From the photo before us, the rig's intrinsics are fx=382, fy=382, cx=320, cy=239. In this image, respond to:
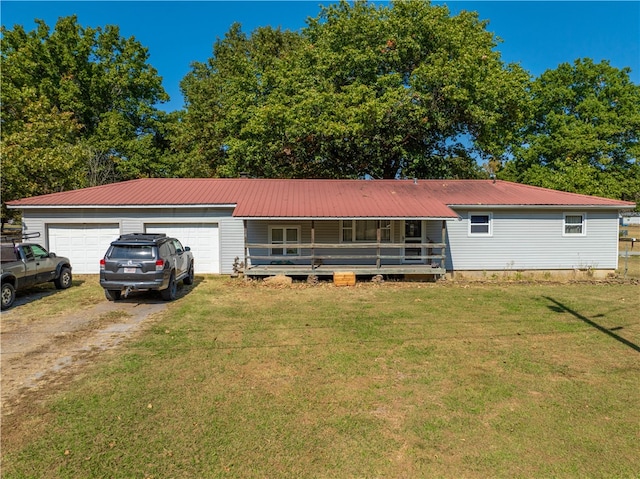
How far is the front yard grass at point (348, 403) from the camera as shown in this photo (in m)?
3.71

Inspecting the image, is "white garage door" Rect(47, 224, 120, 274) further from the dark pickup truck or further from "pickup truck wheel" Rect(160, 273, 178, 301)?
"pickup truck wheel" Rect(160, 273, 178, 301)

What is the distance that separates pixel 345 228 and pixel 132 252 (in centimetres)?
843

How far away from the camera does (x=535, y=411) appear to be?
4.68m

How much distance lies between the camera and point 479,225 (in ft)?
51.3

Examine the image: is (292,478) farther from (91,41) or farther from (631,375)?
(91,41)

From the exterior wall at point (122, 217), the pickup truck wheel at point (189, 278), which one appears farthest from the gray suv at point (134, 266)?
the exterior wall at point (122, 217)

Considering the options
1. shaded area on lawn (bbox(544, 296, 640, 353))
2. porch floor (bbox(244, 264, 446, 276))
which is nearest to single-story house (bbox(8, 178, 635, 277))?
porch floor (bbox(244, 264, 446, 276))

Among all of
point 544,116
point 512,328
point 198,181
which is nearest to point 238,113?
point 198,181

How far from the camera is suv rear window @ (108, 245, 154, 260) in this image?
390 inches

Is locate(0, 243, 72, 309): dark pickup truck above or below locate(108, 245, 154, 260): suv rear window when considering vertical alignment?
below

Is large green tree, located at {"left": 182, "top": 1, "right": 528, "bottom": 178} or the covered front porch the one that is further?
large green tree, located at {"left": 182, "top": 1, "right": 528, "bottom": 178}

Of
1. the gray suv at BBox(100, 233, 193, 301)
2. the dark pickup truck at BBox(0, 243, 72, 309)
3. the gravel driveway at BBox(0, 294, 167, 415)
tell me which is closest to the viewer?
the gravel driveway at BBox(0, 294, 167, 415)

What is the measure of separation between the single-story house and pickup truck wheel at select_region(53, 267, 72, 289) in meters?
2.90

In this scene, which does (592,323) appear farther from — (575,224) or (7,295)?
Answer: (7,295)
